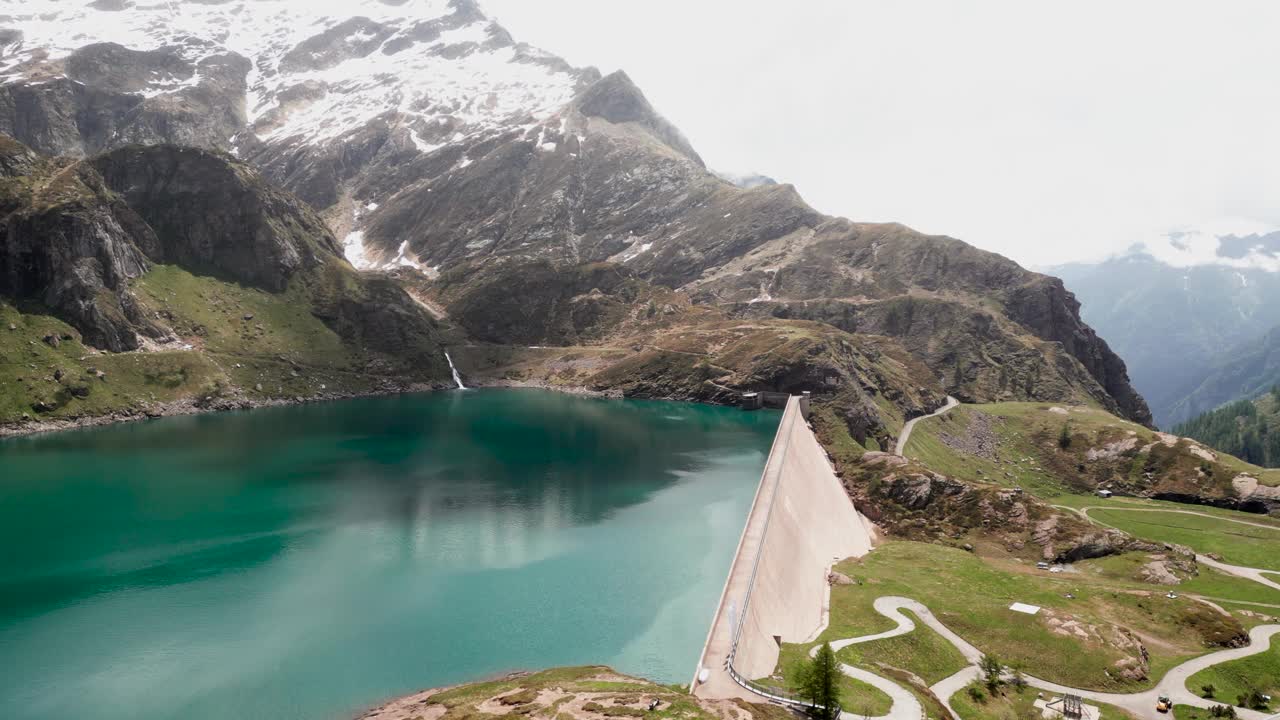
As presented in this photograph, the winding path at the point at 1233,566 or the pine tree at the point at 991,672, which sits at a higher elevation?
the pine tree at the point at 991,672

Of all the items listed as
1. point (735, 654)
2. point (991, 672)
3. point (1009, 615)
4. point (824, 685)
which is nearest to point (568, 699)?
point (735, 654)

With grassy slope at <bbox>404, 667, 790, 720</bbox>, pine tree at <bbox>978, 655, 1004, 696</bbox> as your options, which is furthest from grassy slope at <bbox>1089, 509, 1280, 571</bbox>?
grassy slope at <bbox>404, 667, 790, 720</bbox>

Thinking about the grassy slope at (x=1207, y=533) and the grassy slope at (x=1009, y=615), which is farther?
the grassy slope at (x=1207, y=533)

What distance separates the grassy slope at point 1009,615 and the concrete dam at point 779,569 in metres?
3.23

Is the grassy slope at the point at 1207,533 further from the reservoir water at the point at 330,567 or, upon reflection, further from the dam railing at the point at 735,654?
the dam railing at the point at 735,654

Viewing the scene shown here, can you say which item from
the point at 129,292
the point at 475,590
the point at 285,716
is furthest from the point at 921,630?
the point at 129,292

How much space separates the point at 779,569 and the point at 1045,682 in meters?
21.7

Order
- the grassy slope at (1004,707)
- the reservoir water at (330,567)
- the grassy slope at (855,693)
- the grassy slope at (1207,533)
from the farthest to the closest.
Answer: the grassy slope at (1207,533)
the reservoir water at (330,567)
the grassy slope at (1004,707)
the grassy slope at (855,693)

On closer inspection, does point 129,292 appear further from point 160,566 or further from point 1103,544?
point 1103,544

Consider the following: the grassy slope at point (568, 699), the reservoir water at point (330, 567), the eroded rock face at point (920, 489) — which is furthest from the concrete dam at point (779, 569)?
the reservoir water at point (330, 567)

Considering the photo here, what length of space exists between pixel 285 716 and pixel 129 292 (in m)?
205

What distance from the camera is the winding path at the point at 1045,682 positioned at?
1665 inches

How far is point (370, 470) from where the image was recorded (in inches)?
4879

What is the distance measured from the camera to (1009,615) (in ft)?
190
